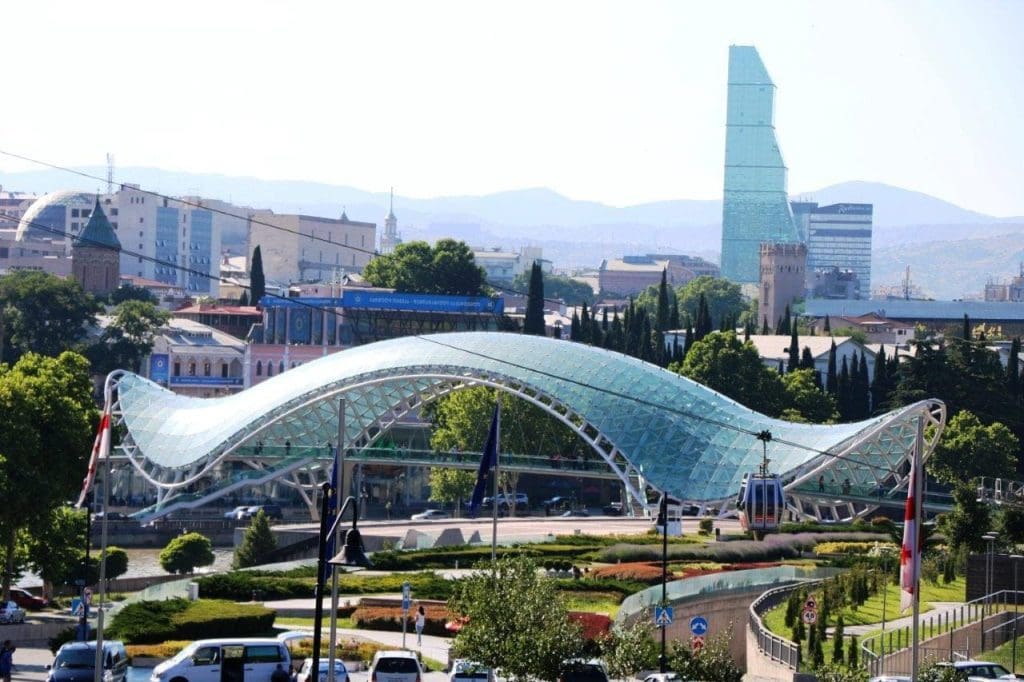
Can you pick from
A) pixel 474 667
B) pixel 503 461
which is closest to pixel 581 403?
pixel 503 461

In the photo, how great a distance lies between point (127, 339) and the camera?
163625 mm

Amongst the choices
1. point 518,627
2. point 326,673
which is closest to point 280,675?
point 326,673

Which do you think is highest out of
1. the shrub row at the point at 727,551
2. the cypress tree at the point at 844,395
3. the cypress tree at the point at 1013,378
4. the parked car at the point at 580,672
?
the cypress tree at the point at 1013,378

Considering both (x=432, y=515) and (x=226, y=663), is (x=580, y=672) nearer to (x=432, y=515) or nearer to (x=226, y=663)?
(x=226, y=663)

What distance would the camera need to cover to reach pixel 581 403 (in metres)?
104

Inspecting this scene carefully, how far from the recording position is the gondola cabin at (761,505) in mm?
82375

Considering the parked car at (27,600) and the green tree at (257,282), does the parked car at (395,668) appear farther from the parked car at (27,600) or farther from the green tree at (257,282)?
the green tree at (257,282)

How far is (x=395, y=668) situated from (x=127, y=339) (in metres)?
122

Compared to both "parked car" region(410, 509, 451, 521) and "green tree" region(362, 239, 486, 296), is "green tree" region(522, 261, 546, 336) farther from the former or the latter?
"parked car" region(410, 509, 451, 521)

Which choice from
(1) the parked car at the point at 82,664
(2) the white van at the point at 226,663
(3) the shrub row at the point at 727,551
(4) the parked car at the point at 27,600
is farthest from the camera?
(3) the shrub row at the point at 727,551

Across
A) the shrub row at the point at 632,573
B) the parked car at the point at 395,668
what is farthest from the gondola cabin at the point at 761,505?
the parked car at the point at 395,668

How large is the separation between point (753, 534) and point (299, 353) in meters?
87.6

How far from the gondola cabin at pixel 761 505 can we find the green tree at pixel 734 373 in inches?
1822

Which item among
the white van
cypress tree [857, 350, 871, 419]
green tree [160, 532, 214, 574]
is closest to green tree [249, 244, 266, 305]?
cypress tree [857, 350, 871, 419]
